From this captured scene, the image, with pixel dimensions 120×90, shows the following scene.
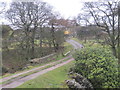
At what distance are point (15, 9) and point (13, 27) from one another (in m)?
2.45

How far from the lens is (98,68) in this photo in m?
6.43

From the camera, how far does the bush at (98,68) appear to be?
6.37m

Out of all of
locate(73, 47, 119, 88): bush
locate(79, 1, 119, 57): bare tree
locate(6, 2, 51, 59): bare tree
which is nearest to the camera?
locate(73, 47, 119, 88): bush

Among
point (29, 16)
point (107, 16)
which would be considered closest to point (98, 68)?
point (107, 16)

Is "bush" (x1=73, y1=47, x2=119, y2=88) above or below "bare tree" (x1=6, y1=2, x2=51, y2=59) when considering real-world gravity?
below

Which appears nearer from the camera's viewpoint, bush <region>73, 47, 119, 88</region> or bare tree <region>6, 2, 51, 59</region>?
bush <region>73, 47, 119, 88</region>

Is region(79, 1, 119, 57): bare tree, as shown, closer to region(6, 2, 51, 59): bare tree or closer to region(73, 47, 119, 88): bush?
region(73, 47, 119, 88): bush

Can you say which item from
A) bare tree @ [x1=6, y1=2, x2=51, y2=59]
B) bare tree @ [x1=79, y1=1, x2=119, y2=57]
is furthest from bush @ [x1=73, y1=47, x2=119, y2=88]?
bare tree @ [x1=6, y1=2, x2=51, y2=59]

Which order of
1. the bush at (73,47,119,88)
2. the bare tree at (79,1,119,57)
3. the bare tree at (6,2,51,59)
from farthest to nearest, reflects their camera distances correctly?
the bare tree at (6,2,51,59) → the bare tree at (79,1,119,57) → the bush at (73,47,119,88)

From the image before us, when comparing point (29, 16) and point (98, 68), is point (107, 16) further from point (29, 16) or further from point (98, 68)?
point (29, 16)

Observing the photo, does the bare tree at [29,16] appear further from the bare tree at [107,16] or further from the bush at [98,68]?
the bush at [98,68]

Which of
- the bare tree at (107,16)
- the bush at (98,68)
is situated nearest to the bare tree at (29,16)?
the bare tree at (107,16)

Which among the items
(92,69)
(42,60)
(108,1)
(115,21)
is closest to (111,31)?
(115,21)

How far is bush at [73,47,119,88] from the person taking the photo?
6371mm
